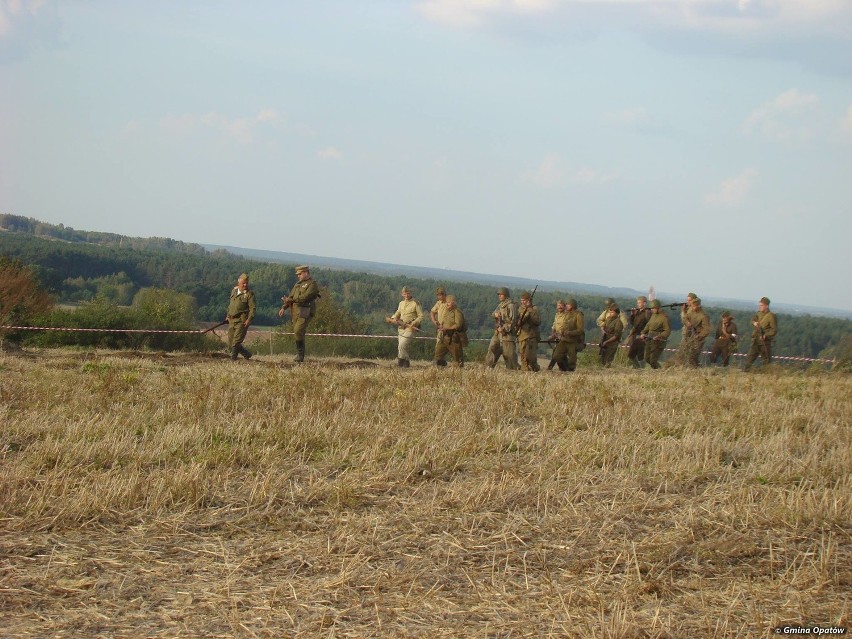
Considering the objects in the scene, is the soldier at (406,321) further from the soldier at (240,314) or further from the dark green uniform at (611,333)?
the dark green uniform at (611,333)

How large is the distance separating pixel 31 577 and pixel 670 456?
5344 millimetres

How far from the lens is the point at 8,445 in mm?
7961

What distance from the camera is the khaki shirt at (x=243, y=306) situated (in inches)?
731

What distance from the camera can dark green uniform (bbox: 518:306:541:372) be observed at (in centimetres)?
1955

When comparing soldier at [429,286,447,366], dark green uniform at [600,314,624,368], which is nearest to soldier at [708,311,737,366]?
dark green uniform at [600,314,624,368]

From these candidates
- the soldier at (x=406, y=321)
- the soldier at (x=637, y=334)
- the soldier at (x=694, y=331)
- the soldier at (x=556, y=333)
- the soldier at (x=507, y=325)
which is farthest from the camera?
the soldier at (x=637, y=334)

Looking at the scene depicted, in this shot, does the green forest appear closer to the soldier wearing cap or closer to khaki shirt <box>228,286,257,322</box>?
khaki shirt <box>228,286,257,322</box>

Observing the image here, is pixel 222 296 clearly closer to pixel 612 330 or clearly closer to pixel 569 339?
pixel 612 330

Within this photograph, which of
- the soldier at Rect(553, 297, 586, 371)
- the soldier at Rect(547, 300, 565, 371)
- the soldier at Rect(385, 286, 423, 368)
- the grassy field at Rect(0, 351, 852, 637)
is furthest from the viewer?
the soldier at Rect(385, 286, 423, 368)

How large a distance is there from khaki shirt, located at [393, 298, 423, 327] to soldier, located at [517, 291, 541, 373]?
2378mm

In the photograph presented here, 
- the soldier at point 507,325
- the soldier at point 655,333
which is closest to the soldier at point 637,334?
the soldier at point 655,333

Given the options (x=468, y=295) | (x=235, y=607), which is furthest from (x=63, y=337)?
(x=468, y=295)

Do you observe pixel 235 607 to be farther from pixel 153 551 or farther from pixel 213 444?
pixel 213 444

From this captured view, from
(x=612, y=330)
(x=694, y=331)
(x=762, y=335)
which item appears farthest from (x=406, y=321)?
(x=762, y=335)
